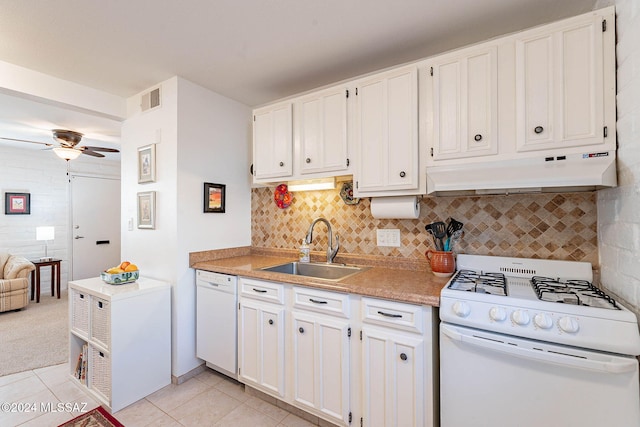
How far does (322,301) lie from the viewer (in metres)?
1.74

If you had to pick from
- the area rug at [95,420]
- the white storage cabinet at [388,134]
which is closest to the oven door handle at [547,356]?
the white storage cabinet at [388,134]

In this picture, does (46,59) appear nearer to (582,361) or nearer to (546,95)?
(546,95)

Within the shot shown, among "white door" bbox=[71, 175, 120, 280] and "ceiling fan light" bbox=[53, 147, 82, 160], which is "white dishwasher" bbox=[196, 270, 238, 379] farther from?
"white door" bbox=[71, 175, 120, 280]

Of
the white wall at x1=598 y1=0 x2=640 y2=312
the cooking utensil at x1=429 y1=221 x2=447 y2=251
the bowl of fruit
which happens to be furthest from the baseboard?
the white wall at x1=598 y1=0 x2=640 y2=312

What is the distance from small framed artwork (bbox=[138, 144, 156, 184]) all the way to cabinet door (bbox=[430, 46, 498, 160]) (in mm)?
2243

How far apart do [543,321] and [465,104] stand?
1.14 metres

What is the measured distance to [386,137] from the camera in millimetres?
1860

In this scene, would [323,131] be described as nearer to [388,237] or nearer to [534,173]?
[388,237]

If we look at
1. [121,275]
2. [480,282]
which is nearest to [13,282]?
[121,275]

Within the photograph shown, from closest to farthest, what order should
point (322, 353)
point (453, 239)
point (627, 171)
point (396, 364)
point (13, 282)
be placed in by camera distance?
point (627, 171)
point (396, 364)
point (322, 353)
point (453, 239)
point (13, 282)

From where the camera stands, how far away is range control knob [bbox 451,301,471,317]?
4.27ft

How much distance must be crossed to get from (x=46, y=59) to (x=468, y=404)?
→ 3.39 m

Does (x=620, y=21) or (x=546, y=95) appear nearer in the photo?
(x=620, y=21)

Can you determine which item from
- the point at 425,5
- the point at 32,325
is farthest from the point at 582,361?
the point at 32,325
